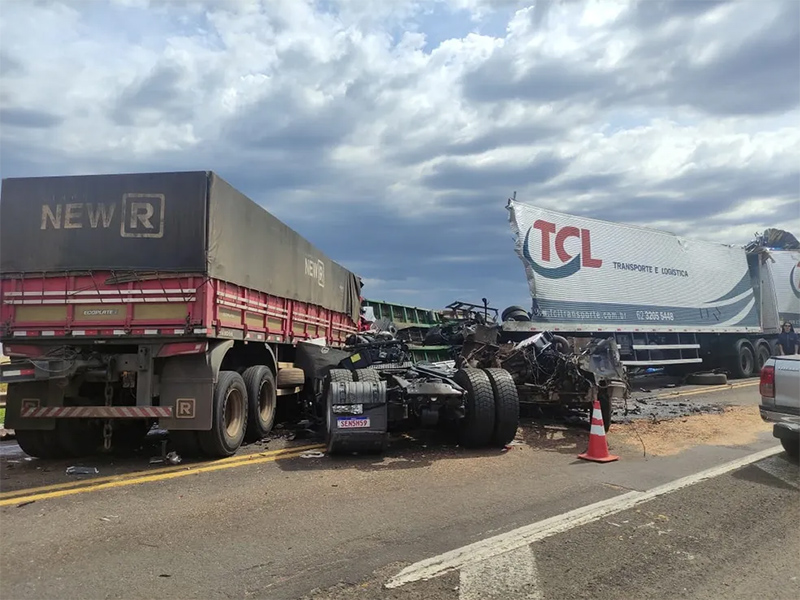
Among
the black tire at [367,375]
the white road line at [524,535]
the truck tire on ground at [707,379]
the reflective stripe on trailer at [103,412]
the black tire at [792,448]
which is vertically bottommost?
the white road line at [524,535]

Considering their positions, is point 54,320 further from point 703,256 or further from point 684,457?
point 703,256

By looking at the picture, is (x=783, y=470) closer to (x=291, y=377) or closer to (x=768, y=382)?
(x=768, y=382)

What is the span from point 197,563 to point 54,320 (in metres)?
4.50

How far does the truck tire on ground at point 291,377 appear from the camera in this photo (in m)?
9.83

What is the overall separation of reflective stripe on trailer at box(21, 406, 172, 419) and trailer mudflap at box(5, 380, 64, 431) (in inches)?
3.7

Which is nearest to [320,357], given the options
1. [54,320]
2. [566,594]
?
[54,320]

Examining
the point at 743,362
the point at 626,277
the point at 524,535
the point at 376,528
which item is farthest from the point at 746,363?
the point at 376,528

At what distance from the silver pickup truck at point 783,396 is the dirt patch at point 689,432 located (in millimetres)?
1299

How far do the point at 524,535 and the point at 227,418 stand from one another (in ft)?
15.2

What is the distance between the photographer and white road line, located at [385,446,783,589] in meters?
3.90

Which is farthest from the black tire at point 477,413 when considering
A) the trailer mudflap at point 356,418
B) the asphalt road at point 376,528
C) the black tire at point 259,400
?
the black tire at point 259,400

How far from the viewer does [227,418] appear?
25.8ft

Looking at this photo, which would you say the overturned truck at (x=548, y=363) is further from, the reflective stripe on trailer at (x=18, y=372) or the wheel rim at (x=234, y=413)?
the reflective stripe on trailer at (x=18, y=372)

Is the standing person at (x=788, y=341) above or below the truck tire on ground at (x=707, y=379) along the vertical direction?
above
